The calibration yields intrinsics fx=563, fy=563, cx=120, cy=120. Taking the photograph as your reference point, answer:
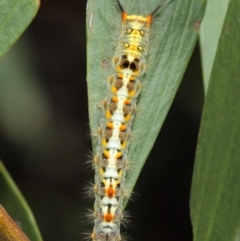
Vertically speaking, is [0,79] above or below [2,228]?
above

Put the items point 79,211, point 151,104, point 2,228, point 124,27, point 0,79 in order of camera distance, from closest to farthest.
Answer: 1. point 2,228
2. point 151,104
3. point 124,27
4. point 0,79
5. point 79,211

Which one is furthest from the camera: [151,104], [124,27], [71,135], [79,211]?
[71,135]

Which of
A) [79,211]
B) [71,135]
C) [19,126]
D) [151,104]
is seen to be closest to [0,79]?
[19,126]

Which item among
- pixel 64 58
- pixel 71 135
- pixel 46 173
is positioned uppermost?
pixel 64 58

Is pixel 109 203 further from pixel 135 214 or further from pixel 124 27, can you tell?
pixel 135 214

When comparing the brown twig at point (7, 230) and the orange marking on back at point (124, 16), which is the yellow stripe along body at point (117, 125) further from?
the brown twig at point (7, 230)

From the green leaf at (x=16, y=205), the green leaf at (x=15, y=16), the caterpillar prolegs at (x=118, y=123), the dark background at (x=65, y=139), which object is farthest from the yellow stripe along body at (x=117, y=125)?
the dark background at (x=65, y=139)

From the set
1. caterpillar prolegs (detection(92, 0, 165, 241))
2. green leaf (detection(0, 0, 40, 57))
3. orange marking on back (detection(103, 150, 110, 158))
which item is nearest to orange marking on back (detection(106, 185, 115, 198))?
caterpillar prolegs (detection(92, 0, 165, 241))
